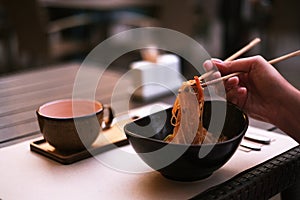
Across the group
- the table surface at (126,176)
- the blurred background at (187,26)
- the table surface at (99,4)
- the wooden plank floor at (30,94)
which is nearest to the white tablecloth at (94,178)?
the table surface at (126,176)

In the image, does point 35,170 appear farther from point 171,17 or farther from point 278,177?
point 171,17

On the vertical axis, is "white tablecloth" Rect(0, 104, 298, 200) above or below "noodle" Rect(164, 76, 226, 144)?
below

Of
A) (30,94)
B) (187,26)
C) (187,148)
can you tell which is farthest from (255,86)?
(187,26)

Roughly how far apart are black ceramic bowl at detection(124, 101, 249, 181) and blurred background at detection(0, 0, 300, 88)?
2.14 metres

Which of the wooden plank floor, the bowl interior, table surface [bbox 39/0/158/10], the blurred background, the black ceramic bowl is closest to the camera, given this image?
the black ceramic bowl

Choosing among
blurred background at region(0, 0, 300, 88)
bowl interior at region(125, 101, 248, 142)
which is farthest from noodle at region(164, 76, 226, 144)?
blurred background at region(0, 0, 300, 88)

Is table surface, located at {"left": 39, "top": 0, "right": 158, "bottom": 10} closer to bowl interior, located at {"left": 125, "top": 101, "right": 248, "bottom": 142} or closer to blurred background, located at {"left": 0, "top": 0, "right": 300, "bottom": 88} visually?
blurred background, located at {"left": 0, "top": 0, "right": 300, "bottom": 88}

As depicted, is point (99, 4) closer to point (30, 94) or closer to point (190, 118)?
point (30, 94)

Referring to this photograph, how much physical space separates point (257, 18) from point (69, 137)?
9.35 feet

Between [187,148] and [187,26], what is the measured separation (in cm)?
253

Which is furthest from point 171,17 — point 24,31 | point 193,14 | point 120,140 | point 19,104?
point 120,140

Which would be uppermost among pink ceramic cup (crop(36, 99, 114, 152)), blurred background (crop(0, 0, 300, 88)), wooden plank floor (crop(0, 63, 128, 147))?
pink ceramic cup (crop(36, 99, 114, 152))

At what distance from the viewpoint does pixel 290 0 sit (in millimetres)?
3160

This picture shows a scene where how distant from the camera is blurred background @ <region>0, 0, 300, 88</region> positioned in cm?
315
